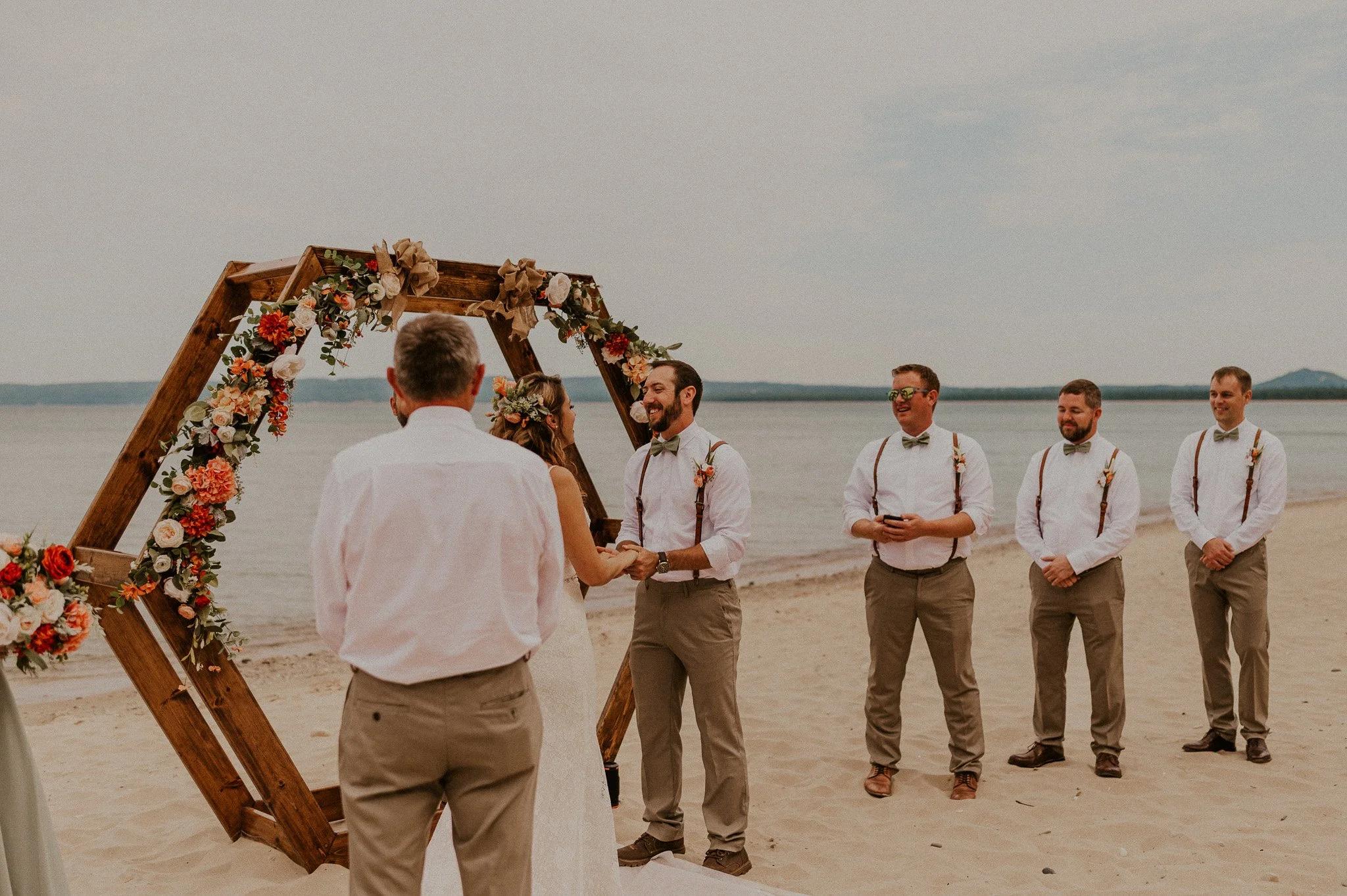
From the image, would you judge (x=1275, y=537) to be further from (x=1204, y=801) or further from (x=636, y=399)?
(x=636, y=399)

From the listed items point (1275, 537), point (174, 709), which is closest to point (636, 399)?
point (174, 709)

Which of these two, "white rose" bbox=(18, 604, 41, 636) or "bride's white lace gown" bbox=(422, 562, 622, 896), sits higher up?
"white rose" bbox=(18, 604, 41, 636)

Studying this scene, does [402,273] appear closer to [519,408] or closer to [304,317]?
[304,317]

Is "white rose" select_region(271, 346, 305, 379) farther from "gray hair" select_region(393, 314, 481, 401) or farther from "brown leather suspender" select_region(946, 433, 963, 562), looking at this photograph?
"brown leather suspender" select_region(946, 433, 963, 562)

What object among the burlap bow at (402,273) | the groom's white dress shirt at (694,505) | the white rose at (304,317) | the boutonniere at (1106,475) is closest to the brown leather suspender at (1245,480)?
the boutonniere at (1106,475)

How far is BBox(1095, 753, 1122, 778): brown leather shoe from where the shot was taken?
19.5 feet

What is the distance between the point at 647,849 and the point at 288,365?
2801 mm

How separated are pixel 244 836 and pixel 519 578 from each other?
10.7 ft

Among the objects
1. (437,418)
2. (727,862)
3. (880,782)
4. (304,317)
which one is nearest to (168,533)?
(304,317)

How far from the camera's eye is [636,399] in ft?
18.9

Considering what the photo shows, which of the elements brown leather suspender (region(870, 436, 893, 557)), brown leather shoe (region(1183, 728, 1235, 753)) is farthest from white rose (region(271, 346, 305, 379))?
brown leather shoe (region(1183, 728, 1235, 753))

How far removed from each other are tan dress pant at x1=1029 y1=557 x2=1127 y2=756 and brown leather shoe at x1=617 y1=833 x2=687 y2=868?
2.53 m

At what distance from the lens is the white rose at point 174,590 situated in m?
4.30

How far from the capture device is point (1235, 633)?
20.6ft
